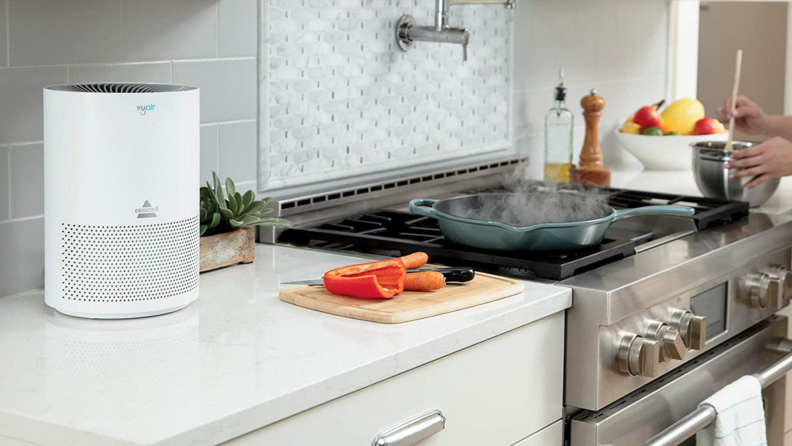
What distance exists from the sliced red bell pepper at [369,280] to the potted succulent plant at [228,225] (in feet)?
0.82

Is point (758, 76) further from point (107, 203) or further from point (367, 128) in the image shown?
point (107, 203)

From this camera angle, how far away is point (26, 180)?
1.43 meters

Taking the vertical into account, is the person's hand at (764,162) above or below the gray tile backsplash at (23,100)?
below

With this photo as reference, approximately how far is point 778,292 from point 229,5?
111 cm

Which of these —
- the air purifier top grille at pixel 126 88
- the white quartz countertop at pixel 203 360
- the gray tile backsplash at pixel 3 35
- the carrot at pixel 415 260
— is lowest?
the white quartz countertop at pixel 203 360

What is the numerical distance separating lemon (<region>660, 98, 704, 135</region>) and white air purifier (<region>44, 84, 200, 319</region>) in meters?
1.76

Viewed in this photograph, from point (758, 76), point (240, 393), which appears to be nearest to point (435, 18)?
point (240, 393)

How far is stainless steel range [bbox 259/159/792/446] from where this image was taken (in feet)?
4.75

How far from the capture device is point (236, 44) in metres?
1.73

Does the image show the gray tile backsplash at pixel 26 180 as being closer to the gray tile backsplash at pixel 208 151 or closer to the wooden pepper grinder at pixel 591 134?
the gray tile backsplash at pixel 208 151

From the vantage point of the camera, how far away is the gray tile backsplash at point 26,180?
4.62 feet

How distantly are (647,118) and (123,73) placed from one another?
5.25ft

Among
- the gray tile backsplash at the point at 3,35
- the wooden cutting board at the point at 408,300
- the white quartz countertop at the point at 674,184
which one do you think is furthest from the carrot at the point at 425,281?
the white quartz countertop at the point at 674,184

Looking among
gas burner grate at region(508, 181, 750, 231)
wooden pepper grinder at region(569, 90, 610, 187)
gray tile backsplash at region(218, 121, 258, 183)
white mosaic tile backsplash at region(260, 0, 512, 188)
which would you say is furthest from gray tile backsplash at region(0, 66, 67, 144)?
wooden pepper grinder at region(569, 90, 610, 187)
